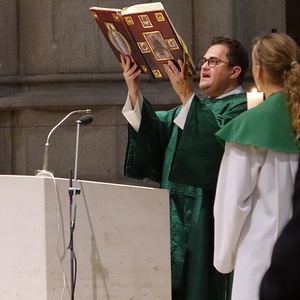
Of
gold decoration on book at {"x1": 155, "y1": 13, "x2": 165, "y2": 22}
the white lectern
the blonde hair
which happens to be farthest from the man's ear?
the blonde hair

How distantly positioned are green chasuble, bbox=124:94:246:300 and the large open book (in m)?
0.24

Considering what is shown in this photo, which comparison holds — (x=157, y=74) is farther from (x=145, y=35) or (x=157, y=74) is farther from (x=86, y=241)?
(x=86, y=241)

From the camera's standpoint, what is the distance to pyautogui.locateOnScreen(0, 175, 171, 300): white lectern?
4477mm

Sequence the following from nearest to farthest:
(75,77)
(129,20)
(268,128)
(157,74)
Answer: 1. (268,128)
2. (129,20)
3. (157,74)
4. (75,77)

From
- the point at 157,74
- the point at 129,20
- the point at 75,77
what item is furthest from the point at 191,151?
the point at 75,77

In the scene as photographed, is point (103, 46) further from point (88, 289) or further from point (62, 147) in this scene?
point (88, 289)

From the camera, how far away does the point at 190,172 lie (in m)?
4.77

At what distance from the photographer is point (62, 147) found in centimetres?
782

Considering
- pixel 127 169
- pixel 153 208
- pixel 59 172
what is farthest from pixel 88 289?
pixel 59 172

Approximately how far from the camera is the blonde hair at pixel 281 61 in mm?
4000

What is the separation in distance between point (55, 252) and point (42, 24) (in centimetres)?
386

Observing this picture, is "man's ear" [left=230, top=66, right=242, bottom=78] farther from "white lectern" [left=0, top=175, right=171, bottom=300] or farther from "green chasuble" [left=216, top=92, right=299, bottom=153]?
"green chasuble" [left=216, top=92, right=299, bottom=153]

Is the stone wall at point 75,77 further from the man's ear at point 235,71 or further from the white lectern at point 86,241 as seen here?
the white lectern at point 86,241

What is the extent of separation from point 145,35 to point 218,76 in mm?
515
